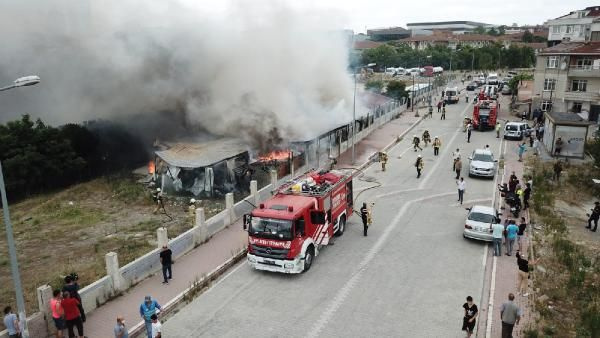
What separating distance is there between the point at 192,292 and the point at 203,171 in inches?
420

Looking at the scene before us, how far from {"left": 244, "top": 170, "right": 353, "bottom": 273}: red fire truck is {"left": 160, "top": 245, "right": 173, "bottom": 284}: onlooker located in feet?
7.41

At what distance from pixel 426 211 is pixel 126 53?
2185 cm

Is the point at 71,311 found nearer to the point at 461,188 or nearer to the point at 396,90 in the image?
the point at 461,188

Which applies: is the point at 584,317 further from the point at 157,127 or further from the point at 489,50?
the point at 489,50

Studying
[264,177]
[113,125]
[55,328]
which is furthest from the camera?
[113,125]

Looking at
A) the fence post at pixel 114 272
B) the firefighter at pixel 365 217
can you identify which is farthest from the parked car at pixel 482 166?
the fence post at pixel 114 272


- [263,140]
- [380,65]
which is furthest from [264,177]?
[380,65]

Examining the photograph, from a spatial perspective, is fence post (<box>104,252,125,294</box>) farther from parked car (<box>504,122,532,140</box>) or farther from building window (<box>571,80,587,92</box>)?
building window (<box>571,80,587,92</box>)

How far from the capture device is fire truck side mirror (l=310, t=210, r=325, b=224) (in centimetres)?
1456

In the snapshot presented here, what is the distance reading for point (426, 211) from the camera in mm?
20250

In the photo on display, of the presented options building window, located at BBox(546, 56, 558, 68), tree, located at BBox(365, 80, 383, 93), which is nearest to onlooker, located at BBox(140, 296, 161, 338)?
building window, located at BBox(546, 56, 558, 68)

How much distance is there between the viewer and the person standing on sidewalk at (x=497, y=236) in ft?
49.7

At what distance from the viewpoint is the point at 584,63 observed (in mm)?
39875

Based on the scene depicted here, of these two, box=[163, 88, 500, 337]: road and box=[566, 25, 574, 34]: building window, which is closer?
box=[163, 88, 500, 337]: road
